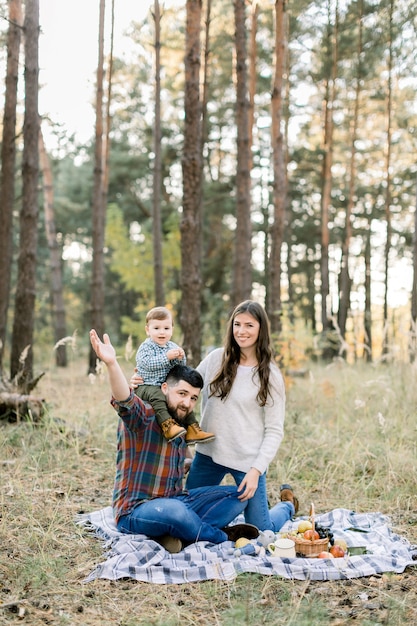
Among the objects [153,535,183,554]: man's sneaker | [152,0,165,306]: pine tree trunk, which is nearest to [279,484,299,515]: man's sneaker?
[153,535,183,554]: man's sneaker

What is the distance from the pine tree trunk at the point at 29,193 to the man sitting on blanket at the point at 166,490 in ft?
12.9

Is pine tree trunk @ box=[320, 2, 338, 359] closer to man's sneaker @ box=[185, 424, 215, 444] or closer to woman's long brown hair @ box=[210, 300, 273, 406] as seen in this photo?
woman's long brown hair @ box=[210, 300, 273, 406]

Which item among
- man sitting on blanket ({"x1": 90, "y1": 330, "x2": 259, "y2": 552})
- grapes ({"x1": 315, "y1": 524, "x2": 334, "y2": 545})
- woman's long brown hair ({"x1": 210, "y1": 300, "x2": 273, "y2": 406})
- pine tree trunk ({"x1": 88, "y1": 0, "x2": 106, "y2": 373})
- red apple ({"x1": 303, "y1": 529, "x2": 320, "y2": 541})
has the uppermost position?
pine tree trunk ({"x1": 88, "y1": 0, "x2": 106, "y2": 373})

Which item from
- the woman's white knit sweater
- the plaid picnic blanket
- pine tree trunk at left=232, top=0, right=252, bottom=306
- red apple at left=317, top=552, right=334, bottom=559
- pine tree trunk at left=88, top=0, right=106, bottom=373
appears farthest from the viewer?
pine tree trunk at left=88, top=0, right=106, bottom=373

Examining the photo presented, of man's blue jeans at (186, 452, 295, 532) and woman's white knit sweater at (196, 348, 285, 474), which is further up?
woman's white knit sweater at (196, 348, 285, 474)

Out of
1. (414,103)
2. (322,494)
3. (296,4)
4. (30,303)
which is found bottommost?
(322,494)

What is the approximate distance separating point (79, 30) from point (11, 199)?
216 inches

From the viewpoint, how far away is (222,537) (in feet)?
12.9

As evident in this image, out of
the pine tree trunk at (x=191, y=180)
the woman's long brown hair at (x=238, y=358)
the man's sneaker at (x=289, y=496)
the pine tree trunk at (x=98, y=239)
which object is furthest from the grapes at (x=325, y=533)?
the pine tree trunk at (x=98, y=239)

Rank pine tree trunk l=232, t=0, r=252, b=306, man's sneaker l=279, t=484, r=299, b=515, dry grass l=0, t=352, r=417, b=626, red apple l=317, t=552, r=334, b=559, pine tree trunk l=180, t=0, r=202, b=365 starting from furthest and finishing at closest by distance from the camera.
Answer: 1. pine tree trunk l=232, t=0, r=252, b=306
2. pine tree trunk l=180, t=0, r=202, b=365
3. man's sneaker l=279, t=484, r=299, b=515
4. red apple l=317, t=552, r=334, b=559
5. dry grass l=0, t=352, r=417, b=626

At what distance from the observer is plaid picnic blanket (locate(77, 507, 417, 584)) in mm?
3402

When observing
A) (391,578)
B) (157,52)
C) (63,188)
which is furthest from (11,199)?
(63,188)

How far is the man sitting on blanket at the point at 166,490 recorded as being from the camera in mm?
3709

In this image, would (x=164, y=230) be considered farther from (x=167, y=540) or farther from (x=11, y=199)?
(x=167, y=540)
